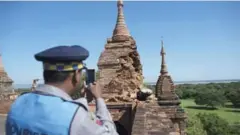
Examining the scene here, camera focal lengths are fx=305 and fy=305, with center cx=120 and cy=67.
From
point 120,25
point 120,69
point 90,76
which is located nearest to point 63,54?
point 90,76

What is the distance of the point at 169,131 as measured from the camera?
6.73m

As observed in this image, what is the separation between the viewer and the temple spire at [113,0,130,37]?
47.4ft

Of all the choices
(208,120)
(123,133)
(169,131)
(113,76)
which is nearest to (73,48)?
(169,131)

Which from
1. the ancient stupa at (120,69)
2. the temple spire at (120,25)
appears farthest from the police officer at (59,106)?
the temple spire at (120,25)

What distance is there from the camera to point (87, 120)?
133 centimetres

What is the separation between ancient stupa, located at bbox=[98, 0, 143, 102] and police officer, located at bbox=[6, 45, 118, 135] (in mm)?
10472

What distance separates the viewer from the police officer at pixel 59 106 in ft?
4.31

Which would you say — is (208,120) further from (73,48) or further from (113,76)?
(73,48)

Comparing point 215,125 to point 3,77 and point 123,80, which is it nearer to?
point 123,80

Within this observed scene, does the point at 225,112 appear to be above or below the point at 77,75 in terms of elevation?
below

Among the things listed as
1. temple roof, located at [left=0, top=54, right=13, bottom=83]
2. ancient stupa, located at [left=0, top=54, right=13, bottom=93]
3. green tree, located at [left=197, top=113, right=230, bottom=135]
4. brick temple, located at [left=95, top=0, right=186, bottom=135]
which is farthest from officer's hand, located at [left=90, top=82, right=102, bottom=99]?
green tree, located at [left=197, top=113, right=230, bottom=135]

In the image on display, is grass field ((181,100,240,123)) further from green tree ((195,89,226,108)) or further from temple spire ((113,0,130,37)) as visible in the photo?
temple spire ((113,0,130,37))

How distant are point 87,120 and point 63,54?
372mm

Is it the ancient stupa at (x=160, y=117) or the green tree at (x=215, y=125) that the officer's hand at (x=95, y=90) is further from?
the green tree at (x=215, y=125)
